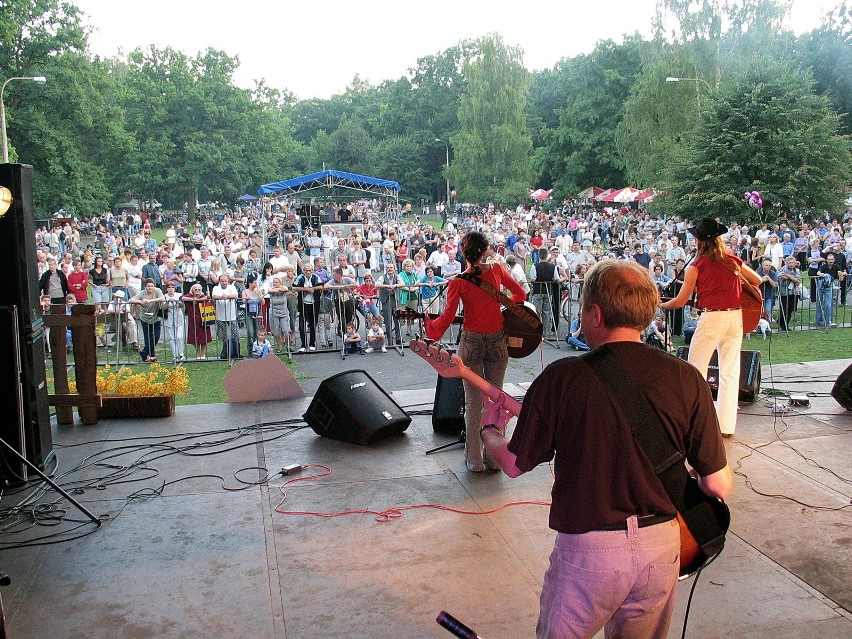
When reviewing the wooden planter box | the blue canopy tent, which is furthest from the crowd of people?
the blue canopy tent

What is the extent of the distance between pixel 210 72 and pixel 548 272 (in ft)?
167

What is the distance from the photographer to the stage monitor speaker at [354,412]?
7.31m

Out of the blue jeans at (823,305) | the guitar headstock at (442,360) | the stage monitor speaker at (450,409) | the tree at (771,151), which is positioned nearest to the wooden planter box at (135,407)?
the stage monitor speaker at (450,409)

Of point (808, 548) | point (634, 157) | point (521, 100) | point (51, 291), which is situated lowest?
point (808, 548)

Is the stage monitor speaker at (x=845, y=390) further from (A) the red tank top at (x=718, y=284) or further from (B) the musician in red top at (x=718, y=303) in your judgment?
(A) the red tank top at (x=718, y=284)

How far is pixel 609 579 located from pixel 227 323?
1133cm

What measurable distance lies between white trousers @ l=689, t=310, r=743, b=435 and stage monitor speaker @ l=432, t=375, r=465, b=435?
2.10m

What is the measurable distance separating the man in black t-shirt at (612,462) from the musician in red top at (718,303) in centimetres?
425

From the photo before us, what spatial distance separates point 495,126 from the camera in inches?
2282

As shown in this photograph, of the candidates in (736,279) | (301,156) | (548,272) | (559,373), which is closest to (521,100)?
(301,156)

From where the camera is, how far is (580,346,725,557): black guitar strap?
8.35 ft

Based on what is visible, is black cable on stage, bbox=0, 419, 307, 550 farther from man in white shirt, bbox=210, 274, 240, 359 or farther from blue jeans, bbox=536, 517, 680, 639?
man in white shirt, bbox=210, 274, 240, 359

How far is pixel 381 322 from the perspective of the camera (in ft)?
45.5

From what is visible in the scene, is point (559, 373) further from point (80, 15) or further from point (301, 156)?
point (301, 156)
